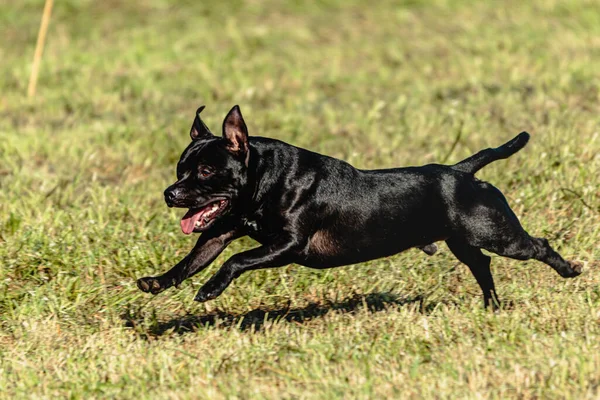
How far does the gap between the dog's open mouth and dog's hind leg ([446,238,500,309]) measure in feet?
5.51

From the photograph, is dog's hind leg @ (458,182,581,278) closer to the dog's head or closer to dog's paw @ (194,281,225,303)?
the dog's head

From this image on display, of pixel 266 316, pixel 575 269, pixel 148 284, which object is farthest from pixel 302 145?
pixel 148 284

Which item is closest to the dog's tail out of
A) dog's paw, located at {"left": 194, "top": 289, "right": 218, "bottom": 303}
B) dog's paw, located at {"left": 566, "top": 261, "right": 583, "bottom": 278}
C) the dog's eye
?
dog's paw, located at {"left": 566, "top": 261, "right": 583, "bottom": 278}

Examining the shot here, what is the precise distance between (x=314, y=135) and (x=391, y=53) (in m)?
3.66

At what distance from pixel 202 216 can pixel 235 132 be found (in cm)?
51

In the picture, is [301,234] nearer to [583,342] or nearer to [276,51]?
[583,342]

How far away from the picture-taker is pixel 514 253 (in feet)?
20.0

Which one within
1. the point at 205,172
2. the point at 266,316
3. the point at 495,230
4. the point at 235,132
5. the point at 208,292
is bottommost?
the point at 266,316

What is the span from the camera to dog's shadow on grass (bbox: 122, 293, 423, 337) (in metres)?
5.92

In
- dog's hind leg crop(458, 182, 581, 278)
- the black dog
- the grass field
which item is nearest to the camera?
the grass field

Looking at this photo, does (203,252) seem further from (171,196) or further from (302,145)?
(302,145)

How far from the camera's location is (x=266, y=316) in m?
5.84

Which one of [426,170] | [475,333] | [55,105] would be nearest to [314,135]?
[55,105]

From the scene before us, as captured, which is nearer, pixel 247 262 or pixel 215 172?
pixel 215 172
